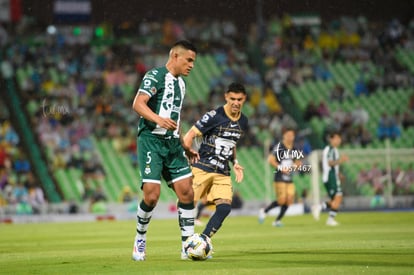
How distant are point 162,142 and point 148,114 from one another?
2.04ft

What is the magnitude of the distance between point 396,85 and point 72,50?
15.4m

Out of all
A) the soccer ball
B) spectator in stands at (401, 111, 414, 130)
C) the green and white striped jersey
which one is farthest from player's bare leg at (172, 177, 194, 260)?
spectator in stands at (401, 111, 414, 130)

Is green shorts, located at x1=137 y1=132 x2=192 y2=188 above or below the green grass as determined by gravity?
above

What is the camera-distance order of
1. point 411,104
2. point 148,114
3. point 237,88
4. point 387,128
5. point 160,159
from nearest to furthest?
point 148,114 < point 160,159 < point 237,88 < point 387,128 < point 411,104

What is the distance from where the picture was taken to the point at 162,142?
36.4 ft

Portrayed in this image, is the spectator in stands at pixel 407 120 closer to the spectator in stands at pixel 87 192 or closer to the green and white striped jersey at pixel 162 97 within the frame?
the spectator in stands at pixel 87 192

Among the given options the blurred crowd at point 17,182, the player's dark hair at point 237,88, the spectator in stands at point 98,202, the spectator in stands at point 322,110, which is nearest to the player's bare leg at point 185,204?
the player's dark hair at point 237,88

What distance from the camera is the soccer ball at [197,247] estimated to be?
10984mm

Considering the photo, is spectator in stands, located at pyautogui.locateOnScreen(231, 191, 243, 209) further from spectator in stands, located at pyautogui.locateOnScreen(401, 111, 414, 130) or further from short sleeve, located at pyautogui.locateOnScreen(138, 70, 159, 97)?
short sleeve, located at pyautogui.locateOnScreen(138, 70, 159, 97)

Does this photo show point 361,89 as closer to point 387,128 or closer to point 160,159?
point 387,128

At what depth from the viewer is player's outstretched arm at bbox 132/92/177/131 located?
10.5m

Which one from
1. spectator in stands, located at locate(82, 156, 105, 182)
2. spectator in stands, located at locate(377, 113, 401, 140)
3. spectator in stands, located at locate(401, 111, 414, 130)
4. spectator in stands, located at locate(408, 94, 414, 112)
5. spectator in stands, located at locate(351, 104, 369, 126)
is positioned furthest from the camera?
spectator in stands, located at locate(408, 94, 414, 112)

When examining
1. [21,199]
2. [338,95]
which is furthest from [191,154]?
[338,95]

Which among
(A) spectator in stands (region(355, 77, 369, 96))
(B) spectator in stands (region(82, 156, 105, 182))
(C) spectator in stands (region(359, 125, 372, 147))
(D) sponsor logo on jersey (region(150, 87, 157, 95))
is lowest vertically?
(B) spectator in stands (region(82, 156, 105, 182))
